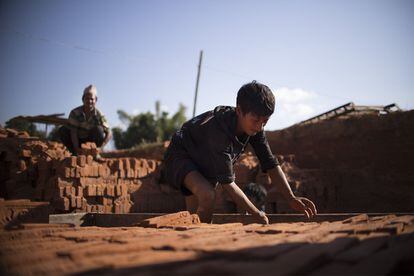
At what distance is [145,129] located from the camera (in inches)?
1019

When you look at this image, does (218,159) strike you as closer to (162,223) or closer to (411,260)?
(162,223)

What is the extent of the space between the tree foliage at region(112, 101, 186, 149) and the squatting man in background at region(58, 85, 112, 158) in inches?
753

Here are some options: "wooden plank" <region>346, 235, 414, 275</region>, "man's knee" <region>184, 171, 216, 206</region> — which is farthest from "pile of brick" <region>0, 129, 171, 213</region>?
"wooden plank" <region>346, 235, 414, 275</region>

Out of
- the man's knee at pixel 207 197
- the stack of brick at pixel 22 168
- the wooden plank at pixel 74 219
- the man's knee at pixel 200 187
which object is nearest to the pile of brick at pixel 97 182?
the stack of brick at pixel 22 168

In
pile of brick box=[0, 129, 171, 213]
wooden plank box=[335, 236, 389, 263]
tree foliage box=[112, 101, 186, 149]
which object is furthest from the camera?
tree foliage box=[112, 101, 186, 149]

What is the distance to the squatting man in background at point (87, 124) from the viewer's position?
5949mm

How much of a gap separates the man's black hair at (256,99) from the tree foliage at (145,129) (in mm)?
22507

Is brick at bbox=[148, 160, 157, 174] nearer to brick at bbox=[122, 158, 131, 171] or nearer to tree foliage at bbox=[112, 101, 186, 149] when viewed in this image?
brick at bbox=[122, 158, 131, 171]

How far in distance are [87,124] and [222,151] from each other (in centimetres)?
373

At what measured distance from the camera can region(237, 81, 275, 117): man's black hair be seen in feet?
9.81

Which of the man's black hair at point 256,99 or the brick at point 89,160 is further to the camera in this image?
the brick at point 89,160

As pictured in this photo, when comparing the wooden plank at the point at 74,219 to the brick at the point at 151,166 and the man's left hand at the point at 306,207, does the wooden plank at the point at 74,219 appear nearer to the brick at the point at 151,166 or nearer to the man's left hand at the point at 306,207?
the man's left hand at the point at 306,207

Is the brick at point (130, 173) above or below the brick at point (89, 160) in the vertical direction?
below

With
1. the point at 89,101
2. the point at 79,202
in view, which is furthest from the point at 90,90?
the point at 79,202
